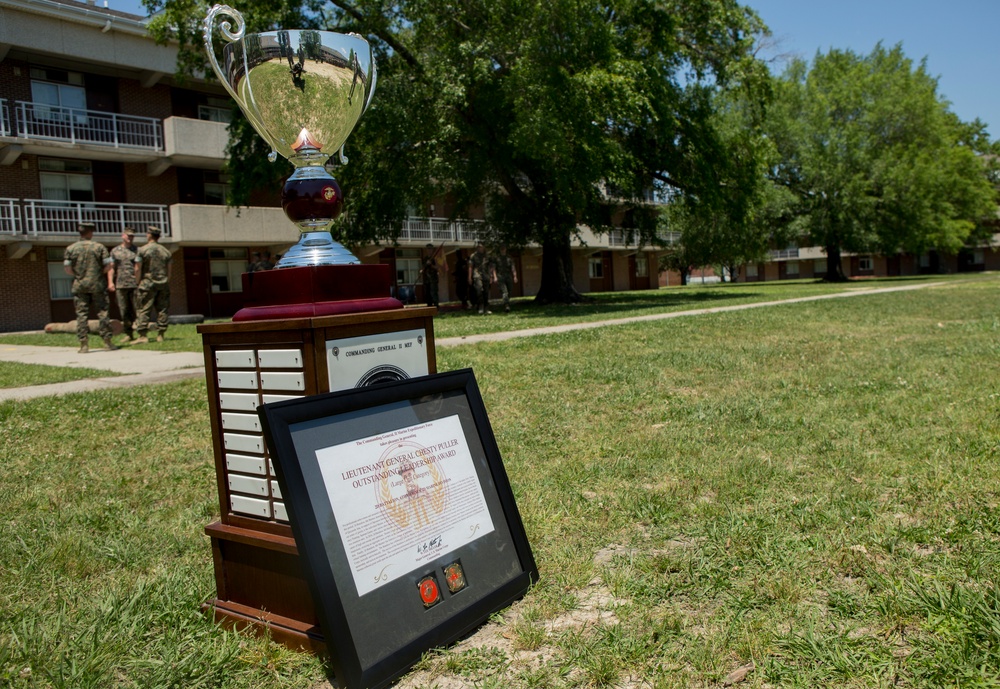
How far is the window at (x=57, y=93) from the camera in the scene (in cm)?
2402

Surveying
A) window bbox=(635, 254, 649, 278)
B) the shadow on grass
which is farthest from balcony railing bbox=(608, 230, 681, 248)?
the shadow on grass

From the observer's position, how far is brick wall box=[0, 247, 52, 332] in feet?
77.2

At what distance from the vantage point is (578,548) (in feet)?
10.3

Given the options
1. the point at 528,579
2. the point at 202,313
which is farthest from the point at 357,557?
the point at 202,313

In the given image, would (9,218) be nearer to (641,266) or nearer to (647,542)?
(647,542)

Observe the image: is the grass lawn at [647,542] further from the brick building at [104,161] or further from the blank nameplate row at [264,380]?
the brick building at [104,161]

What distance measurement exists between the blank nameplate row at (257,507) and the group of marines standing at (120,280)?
37.4 ft

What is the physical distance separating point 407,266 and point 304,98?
32751 millimetres

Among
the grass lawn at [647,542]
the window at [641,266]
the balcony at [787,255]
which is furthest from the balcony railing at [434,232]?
the balcony at [787,255]

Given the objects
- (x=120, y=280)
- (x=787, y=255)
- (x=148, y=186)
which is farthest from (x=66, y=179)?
(x=787, y=255)

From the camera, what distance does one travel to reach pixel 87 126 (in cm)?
2447

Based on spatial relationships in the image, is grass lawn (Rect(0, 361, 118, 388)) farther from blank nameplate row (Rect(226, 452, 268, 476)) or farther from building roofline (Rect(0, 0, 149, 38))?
building roofline (Rect(0, 0, 149, 38))

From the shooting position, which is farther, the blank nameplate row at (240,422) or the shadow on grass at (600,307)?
the shadow on grass at (600,307)

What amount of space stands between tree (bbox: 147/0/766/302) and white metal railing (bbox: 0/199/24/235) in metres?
7.33
